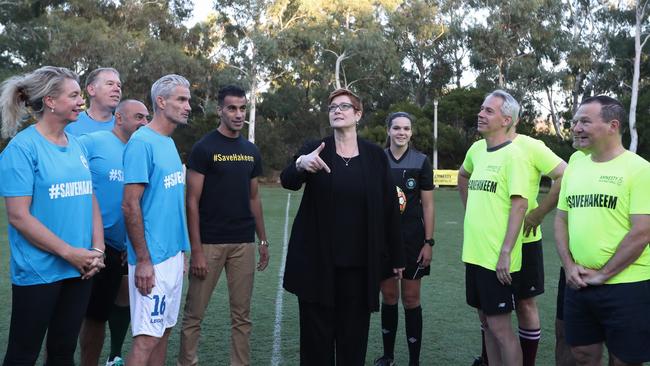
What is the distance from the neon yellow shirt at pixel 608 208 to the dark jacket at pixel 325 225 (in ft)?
3.58

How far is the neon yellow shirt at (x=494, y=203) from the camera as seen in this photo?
4457 millimetres

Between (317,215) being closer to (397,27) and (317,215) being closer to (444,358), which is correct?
(444,358)

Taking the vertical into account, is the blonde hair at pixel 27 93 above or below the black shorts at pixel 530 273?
above

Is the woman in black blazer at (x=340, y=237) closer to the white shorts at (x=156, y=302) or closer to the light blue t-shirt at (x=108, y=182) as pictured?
the white shorts at (x=156, y=302)

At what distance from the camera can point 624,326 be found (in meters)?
3.64

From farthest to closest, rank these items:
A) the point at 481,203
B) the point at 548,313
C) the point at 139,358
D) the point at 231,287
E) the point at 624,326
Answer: the point at 548,313, the point at 231,287, the point at 481,203, the point at 139,358, the point at 624,326

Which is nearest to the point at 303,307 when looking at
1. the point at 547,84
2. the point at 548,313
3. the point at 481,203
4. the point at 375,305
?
the point at 375,305

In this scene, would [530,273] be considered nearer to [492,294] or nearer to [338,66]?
[492,294]

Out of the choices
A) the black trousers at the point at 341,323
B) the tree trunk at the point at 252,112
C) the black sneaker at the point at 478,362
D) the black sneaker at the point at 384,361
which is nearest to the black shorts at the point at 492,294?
the black trousers at the point at 341,323

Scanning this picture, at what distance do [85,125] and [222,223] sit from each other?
4.26ft

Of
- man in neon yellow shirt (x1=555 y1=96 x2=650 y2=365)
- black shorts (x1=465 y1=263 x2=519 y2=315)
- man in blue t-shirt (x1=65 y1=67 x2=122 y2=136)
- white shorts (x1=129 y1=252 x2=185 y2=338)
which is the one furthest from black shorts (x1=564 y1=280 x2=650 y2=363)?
man in blue t-shirt (x1=65 y1=67 x2=122 y2=136)

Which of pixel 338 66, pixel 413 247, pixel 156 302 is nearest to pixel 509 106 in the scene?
pixel 413 247

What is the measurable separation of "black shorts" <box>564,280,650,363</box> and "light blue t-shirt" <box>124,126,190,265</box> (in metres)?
2.48

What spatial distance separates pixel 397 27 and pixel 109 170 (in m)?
46.9
